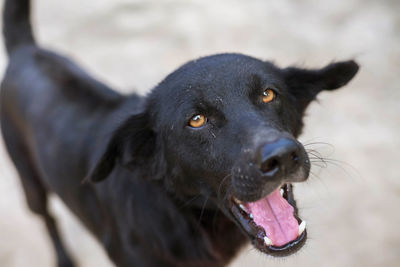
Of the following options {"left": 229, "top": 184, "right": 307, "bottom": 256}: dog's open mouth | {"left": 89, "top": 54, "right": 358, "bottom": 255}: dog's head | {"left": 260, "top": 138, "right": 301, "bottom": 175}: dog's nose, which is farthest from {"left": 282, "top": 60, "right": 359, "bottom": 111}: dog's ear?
{"left": 260, "top": 138, "right": 301, "bottom": 175}: dog's nose

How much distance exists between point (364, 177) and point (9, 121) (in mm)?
3199

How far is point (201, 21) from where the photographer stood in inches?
262

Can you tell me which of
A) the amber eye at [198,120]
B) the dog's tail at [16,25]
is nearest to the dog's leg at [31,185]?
the dog's tail at [16,25]

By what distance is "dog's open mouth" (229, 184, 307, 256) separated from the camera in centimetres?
232

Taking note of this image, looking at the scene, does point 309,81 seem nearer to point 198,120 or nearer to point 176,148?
point 198,120

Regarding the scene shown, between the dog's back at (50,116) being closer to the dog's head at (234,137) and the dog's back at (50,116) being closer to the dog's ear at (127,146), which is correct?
the dog's ear at (127,146)

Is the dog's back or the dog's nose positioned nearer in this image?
the dog's nose

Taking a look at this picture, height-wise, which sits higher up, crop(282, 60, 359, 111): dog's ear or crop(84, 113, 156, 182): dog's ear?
crop(84, 113, 156, 182): dog's ear

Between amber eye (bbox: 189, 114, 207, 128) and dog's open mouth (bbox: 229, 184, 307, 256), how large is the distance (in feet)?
1.41

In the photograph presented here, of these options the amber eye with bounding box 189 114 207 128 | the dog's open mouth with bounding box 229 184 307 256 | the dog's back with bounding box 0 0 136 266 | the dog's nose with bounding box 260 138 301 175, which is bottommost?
the dog's open mouth with bounding box 229 184 307 256

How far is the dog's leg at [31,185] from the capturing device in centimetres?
393

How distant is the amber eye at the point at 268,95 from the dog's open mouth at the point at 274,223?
1.51 ft

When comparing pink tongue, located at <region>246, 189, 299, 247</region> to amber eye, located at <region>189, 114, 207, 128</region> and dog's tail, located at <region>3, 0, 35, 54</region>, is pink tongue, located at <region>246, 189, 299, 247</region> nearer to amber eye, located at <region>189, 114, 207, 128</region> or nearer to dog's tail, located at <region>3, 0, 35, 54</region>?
amber eye, located at <region>189, 114, 207, 128</region>

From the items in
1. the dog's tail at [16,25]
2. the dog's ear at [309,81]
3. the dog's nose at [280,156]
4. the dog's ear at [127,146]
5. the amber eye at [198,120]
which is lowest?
the dog's nose at [280,156]
